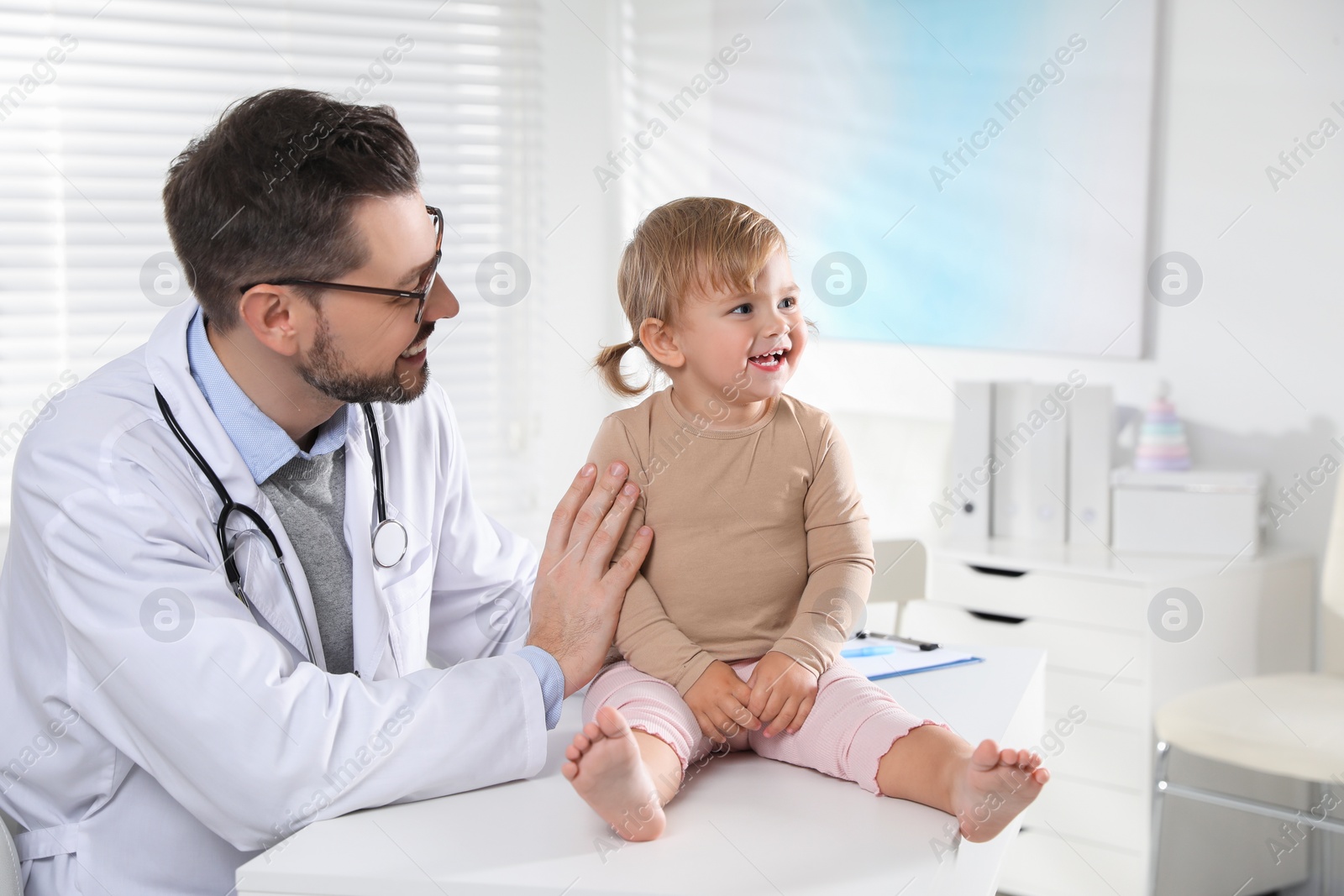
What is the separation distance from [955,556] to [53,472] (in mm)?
2106

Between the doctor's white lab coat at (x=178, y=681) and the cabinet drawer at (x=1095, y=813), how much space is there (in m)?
1.82

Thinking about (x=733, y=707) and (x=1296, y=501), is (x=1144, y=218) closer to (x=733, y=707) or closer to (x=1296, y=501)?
(x=1296, y=501)

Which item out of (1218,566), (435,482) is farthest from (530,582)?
(1218,566)

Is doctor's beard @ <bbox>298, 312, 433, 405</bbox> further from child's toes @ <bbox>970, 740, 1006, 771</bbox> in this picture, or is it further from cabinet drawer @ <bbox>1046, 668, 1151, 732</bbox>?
cabinet drawer @ <bbox>1046, 668, 1151, 732</bbox>

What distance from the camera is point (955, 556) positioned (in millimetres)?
2764

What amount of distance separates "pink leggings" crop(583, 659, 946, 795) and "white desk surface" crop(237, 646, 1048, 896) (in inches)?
0.8

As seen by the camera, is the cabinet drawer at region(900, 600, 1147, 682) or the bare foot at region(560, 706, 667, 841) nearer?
the bare foot at region(560, 706, 667, 841)

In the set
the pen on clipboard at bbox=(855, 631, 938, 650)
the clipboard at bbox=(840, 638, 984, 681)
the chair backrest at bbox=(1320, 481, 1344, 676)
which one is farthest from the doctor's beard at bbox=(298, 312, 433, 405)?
the chair backrest at bbox=(1320, 481, 1344, 676)

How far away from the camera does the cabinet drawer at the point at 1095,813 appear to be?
8.31ft

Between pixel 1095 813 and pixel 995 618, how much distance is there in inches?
19.3

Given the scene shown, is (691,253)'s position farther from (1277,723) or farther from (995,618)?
(995,618)

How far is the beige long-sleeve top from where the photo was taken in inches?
51.4

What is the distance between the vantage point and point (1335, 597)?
2480 mm

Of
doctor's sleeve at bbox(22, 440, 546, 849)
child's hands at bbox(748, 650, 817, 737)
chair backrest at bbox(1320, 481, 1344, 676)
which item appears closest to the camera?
doctor's sleeve at bbox(22, 440, 546, 849)
